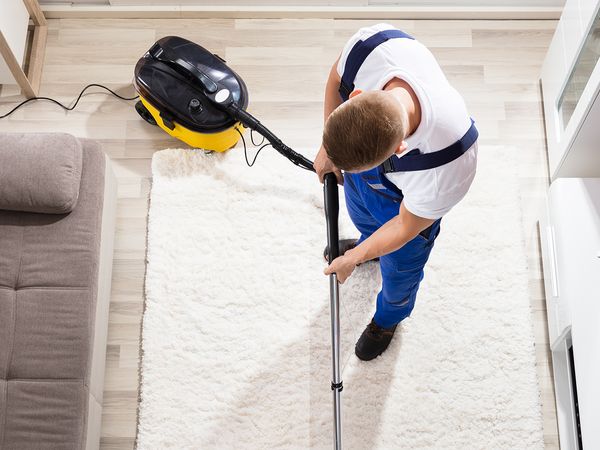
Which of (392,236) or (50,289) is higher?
(392,236)

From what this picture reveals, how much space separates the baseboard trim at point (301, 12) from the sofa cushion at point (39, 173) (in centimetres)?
94

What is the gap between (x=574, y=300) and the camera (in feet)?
7.68

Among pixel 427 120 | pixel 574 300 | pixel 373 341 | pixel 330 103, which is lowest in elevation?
pixel 373 341

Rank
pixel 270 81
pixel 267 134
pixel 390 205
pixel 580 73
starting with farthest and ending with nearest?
pixel 270 81 → pixel 267 134 → pixel 580 73 → pixel 390 205

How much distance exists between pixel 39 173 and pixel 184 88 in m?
0.63

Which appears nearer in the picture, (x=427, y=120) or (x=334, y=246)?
(x=427, y=120)

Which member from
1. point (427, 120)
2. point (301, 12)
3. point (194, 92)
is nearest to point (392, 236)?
point (427, 120)

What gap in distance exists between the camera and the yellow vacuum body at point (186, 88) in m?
2.53

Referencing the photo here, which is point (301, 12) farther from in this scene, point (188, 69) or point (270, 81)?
point (188, 69)

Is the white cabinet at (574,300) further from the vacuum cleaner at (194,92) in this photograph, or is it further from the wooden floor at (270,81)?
the vacuum cleaner at (194,92)

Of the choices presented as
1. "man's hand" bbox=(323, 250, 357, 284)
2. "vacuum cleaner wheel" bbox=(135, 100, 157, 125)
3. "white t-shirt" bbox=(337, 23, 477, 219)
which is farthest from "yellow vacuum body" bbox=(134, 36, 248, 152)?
"white t-shirt" bbox=(337, 23, 477, 219)

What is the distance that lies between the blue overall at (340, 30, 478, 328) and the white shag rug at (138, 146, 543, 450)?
0.97 feet

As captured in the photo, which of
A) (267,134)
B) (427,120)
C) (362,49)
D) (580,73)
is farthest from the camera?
(267,134)

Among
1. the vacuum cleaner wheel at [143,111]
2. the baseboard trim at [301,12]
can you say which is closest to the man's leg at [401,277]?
the vacuum cleaner wheel at [143,111]
